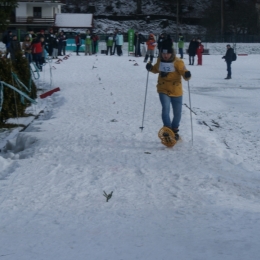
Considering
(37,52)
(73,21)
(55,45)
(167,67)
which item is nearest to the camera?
(167,67)

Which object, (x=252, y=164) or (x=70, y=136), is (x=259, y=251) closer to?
(x=252, y=164)

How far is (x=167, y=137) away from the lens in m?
9.41

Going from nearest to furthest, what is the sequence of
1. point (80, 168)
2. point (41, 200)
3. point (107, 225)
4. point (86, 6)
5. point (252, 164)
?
point (107, 225) < point (41, 200) < point (80, 168) < point (252, 164) < point (86, 6)

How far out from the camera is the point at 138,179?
773 cm

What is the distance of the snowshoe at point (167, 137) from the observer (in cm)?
936

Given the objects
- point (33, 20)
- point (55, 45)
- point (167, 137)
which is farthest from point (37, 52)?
point (33, 20)

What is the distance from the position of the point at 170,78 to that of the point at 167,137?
3.03ft

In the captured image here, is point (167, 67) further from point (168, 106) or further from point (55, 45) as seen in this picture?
point (55, 45)

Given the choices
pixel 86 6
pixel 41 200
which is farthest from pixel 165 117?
pixel 86 6

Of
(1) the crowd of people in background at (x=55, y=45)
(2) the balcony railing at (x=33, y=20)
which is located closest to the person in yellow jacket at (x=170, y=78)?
(1) the crowd of people in background at (x=55, y=45)

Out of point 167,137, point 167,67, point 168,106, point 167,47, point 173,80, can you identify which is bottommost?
point 167,137

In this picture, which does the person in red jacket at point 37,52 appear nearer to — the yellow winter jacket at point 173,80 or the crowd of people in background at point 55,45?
the crowd of people in background at point 55,45

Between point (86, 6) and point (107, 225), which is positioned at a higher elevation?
point (86, 6)

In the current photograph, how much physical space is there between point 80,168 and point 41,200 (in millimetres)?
1585
